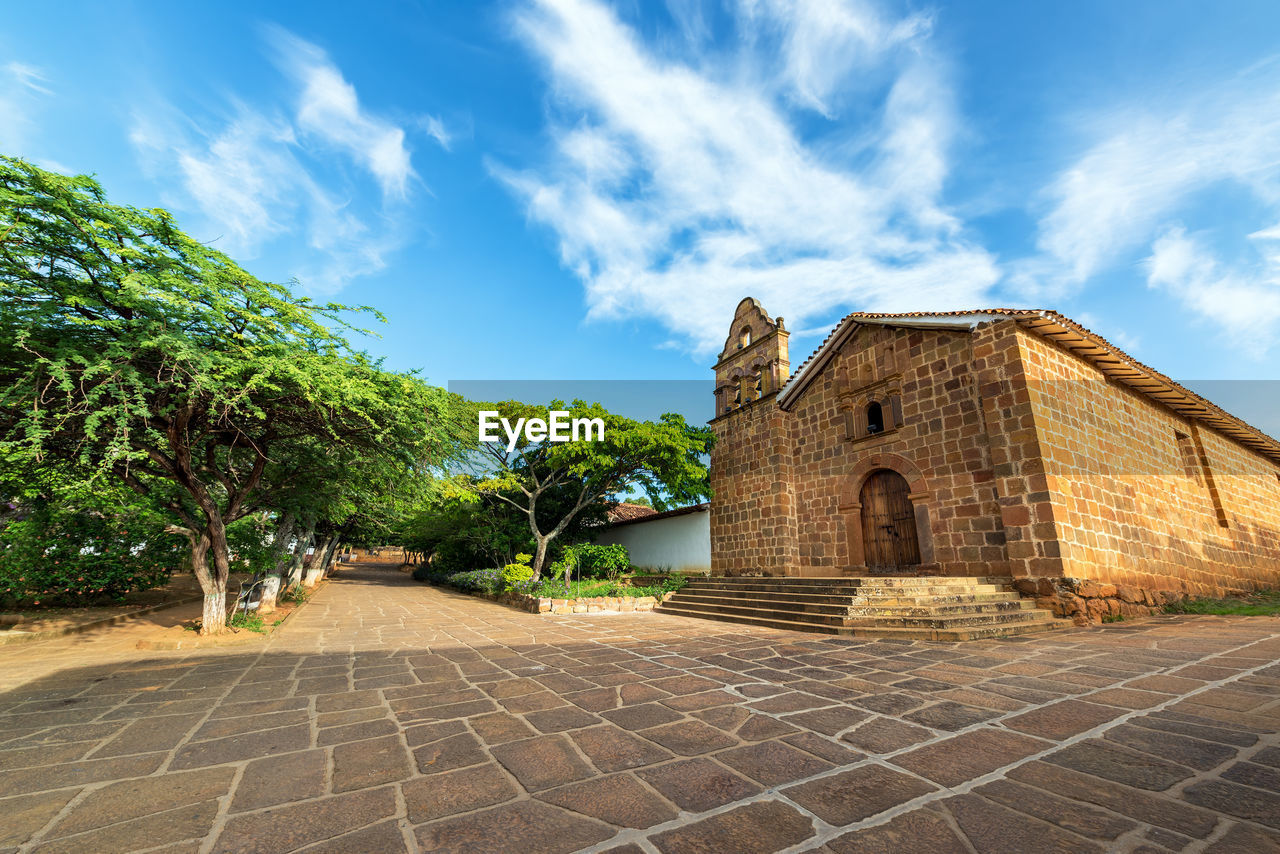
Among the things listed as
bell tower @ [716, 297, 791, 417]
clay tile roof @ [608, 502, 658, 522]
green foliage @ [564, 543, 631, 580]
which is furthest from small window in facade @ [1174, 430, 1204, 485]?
clay tile roof @ [608, 502, 658, 522]

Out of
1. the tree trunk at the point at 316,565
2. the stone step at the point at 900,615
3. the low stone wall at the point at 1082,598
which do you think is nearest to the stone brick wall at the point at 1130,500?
the low stone wall at the point at 1082,598

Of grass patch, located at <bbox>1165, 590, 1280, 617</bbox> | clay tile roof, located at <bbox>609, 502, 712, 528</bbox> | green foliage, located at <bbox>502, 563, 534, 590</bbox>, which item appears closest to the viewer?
grass patch, located at <bbox>1165, 590, 1280, 617</bbox>

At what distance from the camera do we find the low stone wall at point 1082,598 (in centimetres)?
694

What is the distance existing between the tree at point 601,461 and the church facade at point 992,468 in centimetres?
207

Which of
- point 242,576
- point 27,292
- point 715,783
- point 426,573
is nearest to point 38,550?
point 27,292

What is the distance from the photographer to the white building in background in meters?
15.9

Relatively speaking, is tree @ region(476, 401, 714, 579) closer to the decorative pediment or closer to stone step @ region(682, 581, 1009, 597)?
the decorative pediment

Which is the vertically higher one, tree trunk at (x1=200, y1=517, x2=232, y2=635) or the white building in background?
the white building in background

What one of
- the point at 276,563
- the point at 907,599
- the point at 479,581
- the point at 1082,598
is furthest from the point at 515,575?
the point at 1082,598

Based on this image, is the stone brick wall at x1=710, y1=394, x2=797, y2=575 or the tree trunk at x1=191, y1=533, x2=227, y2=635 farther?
the stone brick wall at x1=710, y1=394, x2=797, y2=575

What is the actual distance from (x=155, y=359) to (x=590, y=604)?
8.46m

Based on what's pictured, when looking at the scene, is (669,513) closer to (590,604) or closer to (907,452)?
(590,604)

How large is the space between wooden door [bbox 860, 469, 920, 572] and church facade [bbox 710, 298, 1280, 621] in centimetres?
3

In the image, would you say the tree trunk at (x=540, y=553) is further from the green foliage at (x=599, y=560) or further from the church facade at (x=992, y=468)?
the church facade at (x=992, y=468)
